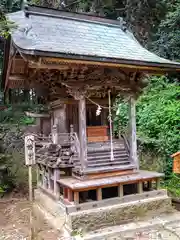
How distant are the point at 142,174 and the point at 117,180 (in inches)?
36.3

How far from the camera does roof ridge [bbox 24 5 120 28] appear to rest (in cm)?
612

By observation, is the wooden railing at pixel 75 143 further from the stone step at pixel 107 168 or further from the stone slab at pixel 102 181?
the stone slab at pixel 102 181

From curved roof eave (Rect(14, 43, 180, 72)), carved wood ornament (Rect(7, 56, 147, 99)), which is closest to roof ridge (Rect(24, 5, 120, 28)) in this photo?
carved wood ornament (Rect(7, 56, 147, 99))

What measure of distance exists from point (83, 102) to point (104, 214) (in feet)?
8.10

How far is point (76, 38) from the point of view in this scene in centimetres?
569

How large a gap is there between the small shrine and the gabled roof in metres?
0.02

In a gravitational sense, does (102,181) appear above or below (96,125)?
below

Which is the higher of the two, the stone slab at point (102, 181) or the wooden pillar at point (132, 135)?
the wooden pillar at point (132, 135)

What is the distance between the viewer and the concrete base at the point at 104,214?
458cm

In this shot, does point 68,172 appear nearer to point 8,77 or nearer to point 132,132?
point 132,132

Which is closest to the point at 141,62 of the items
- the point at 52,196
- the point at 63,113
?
the point at 63,113

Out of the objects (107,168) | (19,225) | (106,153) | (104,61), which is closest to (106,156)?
(106,153)

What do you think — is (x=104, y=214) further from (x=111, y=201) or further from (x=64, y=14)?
(x=64, y=14)

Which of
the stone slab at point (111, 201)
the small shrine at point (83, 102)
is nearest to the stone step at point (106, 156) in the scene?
the small shrine at point (83, 102)
